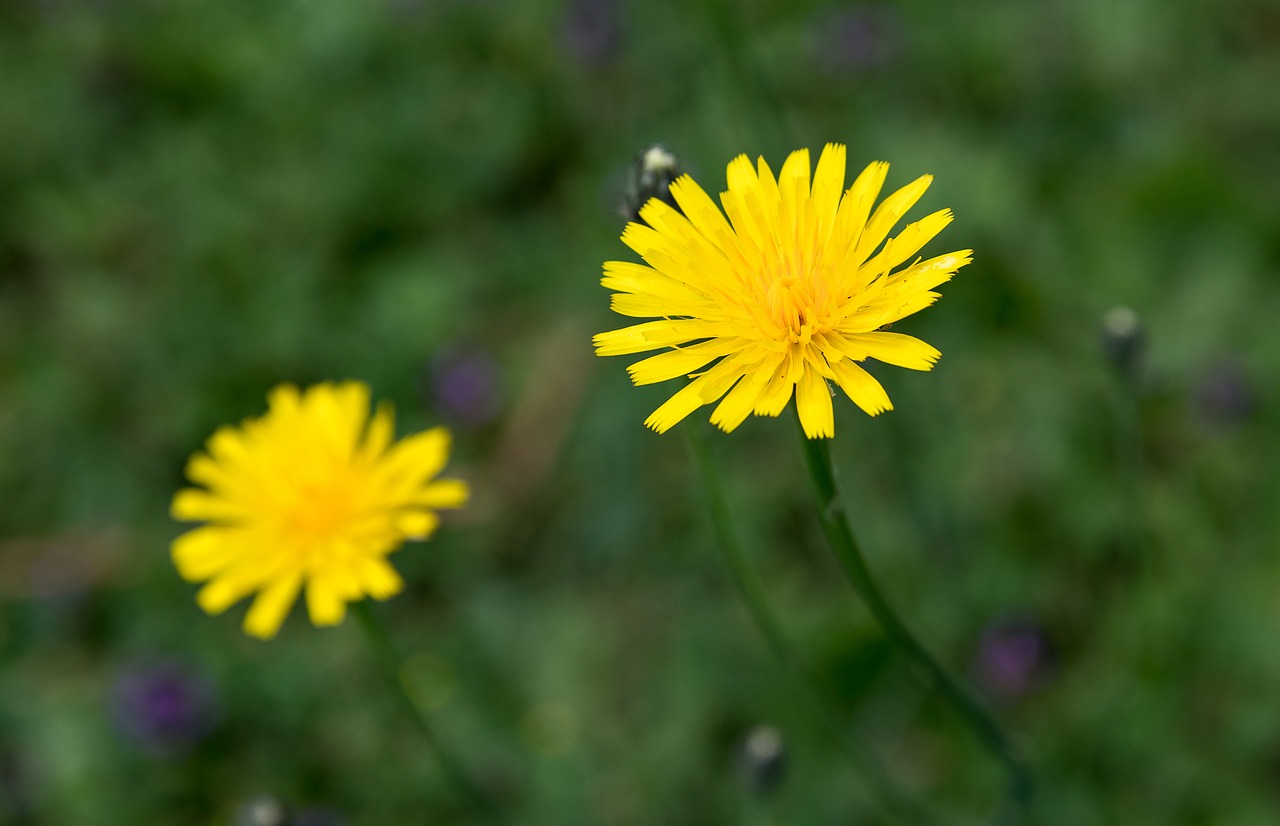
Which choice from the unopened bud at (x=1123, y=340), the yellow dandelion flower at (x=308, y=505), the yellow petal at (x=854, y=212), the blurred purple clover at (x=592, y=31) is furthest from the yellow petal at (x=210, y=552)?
the blurred purple clover at (x=592, y=31)

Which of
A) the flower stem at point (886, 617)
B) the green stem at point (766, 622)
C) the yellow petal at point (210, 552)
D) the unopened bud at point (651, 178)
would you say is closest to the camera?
the flower stem at point (886, 617)

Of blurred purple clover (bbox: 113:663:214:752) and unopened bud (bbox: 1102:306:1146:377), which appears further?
blurred purple clover (bbox: 113:663:214:752)

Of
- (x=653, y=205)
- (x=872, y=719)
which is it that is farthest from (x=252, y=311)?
(x=653, y=205)

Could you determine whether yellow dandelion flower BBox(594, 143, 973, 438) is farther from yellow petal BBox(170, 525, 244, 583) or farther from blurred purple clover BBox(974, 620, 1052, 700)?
blurred purple clover BBox(974, 620, 1052, 700)

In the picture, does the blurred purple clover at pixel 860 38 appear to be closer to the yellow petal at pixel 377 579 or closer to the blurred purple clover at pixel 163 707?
the yellow petal at pixel 377 579

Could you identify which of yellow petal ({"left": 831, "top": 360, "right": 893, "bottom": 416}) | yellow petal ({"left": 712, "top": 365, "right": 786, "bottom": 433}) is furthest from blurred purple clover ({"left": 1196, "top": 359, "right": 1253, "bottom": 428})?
yellow petal ({"left": 712, "top": 365, "right": 786, "bottom": 433})

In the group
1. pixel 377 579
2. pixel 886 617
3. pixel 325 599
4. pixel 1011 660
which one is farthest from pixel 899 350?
pixel 1011 660

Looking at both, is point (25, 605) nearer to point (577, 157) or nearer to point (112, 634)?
point (112, 634)

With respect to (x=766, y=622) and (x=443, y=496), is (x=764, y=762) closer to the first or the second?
(x=766, y=622)
